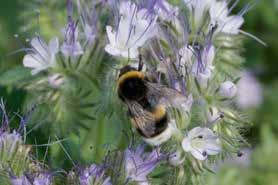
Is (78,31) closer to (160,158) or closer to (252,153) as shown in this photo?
(160,158)

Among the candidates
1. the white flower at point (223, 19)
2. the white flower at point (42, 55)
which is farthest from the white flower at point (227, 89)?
the white flower at point (42, 55)

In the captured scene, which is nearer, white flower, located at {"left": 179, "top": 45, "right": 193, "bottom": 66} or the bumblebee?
the bumblebee

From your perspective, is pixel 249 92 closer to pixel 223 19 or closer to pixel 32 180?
pixel 223 19

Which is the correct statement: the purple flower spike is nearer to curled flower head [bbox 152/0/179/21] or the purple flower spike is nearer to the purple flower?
the purple flower

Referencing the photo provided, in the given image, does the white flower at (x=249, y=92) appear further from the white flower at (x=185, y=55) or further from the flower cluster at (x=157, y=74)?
the white flower at (x=185, y=55)

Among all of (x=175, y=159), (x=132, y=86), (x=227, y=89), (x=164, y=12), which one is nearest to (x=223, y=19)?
(x=164, y=12)

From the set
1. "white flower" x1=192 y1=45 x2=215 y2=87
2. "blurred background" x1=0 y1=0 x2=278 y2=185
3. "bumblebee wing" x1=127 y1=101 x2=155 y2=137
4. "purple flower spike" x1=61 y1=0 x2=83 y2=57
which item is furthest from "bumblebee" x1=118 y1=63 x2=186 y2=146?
"blurred background" x1=0 y1=0 x2=278 y2=185
